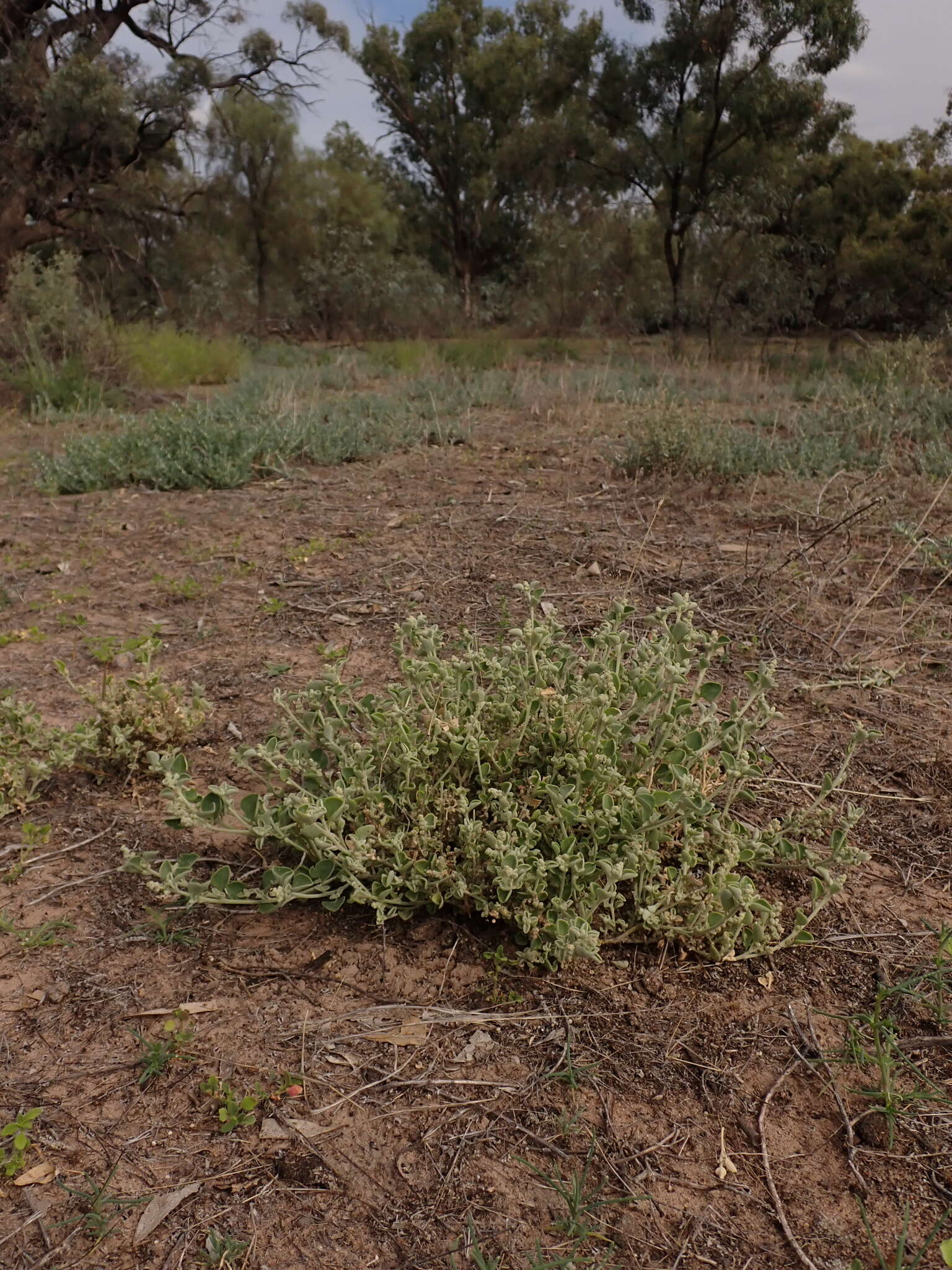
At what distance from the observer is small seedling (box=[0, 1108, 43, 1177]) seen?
1445 millimetres

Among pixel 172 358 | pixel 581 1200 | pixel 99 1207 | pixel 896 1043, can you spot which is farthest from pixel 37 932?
pixel 172 358

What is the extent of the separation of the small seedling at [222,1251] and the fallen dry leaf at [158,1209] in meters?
0.09

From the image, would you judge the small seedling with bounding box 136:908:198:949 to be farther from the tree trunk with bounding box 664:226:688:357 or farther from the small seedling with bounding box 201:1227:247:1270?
the tree trunk with bounding box 664:226:688:357

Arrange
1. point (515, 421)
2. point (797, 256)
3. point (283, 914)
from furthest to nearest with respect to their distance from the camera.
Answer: point (797, 256) < point (515, 421) < point (283, 914)

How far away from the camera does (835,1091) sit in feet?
5.17

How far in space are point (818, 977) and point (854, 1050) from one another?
21cm

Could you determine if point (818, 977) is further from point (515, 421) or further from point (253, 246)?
point (253, 246)

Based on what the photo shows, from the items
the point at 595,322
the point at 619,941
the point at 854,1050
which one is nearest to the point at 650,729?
the point at 619,941

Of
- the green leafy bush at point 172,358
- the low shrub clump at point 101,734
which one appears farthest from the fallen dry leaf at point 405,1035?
the green leafy bush at point 172,358

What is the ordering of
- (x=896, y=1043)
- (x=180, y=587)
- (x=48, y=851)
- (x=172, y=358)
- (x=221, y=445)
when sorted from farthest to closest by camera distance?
(x=172, y=358) → (x=221, y=445) → (x=180, y=587) → (x=48, y=851) → (x=896, y=1043)

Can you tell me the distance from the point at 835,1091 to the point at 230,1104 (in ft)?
3.46

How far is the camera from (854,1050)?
1.63 meters

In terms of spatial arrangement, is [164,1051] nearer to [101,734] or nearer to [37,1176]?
[37,1176]

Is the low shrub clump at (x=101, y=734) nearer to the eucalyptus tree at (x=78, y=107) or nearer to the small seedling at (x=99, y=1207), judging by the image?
the small seedling at (x=99, y=1207)
